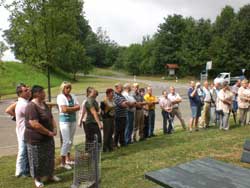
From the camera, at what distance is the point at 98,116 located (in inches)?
323

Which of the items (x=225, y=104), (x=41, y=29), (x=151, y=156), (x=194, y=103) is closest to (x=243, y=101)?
(x=225, y=104)

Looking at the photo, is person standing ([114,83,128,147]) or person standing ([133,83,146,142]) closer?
person standing ([114,83,128,147])

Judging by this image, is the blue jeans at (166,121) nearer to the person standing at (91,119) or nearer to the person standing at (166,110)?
the person standing at (166,110)

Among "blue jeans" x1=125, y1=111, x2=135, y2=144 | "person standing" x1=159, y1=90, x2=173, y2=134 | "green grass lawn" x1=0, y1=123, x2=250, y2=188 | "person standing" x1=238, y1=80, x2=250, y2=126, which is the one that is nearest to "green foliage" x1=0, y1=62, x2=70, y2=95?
"person standing" x1=159, y1=90, x2=173, y2=134

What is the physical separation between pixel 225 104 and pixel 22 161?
729 cm

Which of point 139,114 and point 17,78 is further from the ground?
point 139,114

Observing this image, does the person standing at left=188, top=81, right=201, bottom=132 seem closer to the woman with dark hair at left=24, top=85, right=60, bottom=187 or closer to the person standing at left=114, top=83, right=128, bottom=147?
the person standing at left=114, top=83, right=128, bottom=147

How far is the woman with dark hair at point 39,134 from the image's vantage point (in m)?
6.25

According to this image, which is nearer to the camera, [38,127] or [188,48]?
[38,127]

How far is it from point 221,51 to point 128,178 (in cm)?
5151

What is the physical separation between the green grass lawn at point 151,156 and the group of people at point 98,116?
0.40 m

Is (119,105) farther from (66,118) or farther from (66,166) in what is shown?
(66,166)

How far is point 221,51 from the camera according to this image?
55.5m

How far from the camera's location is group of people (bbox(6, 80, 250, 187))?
6.39 metres
